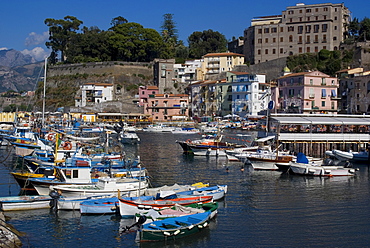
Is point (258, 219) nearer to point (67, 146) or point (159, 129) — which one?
point (67, 146)

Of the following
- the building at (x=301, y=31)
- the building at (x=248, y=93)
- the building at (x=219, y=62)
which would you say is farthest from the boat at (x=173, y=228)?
the building at (x=219, y=62)

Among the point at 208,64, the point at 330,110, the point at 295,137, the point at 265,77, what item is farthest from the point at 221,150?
the point at 208,64

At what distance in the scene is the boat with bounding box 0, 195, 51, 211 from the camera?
23.8m

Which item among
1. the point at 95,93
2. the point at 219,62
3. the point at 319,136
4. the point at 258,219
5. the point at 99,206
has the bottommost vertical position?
the point at 258,219

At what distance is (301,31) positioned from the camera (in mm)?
92625

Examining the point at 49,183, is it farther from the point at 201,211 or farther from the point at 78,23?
the point at 78,23

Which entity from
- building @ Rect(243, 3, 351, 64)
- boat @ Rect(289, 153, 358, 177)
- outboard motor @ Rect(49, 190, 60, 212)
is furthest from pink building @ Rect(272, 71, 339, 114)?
outboard motor @ Rect(49, 190, 60, 212)

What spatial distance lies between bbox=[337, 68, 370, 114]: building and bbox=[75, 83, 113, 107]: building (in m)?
46.5

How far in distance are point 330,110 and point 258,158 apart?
4444 cm

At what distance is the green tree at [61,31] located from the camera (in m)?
108

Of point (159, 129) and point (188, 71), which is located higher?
point (188, 71)

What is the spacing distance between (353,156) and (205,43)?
76.8 metres

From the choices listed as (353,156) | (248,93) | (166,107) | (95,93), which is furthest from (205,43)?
(353,156)

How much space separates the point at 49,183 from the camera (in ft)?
85.2
